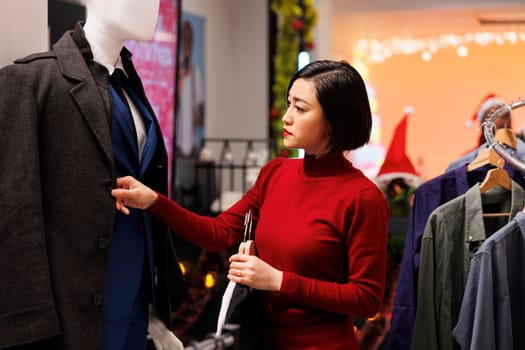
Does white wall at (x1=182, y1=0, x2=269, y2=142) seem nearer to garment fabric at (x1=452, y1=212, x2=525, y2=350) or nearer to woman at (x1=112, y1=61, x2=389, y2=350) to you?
garment fabric at (x1=452, y1=212, x2=525, y2=350)

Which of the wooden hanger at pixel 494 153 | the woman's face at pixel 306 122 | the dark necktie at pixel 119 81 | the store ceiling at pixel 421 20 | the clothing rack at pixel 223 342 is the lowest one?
the clothing rack at pixel 223 342

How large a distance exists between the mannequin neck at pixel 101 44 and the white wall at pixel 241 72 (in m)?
4.52

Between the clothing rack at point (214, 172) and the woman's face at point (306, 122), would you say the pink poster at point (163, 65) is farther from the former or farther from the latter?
the woman's face at point (306, 122)

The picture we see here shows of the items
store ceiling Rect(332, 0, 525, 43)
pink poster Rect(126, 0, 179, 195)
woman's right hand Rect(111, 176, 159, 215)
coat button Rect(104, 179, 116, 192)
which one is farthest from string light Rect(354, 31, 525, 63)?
coat button Rect(104, 179, 116, 192)

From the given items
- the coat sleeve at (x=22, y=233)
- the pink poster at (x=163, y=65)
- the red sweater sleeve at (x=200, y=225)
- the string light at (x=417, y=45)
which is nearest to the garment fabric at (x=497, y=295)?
the red sweater sleeve at (x=200, y=225)

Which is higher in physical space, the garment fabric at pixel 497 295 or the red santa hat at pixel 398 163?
the red santa hat at pixel 398 163

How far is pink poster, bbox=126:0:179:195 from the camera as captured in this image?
13.3 feet

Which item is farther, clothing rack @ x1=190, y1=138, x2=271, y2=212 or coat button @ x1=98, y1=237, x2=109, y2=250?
clothing rack @ x1=190, y1=138, x2=271, y2=212

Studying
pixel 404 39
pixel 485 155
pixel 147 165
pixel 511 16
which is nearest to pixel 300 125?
pixel 147 165

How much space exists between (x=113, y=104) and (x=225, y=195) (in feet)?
10.9

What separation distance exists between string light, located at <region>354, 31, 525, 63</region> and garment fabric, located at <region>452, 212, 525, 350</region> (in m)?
7.97

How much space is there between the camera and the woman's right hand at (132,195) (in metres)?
1.75

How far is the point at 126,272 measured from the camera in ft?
Result: 6.06

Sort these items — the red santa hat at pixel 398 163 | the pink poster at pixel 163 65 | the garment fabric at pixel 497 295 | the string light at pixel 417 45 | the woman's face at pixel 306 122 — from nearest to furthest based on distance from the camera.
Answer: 1. the woman's face at pixel 306 122
2. the garment fabric at pixel 497 295
3. the pink poster at pixel 163 65
4. the red santa hat at pixel 398 163
5. the string light at pixel 417 45
